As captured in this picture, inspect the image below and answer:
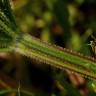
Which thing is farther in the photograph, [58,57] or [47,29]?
[47,29]

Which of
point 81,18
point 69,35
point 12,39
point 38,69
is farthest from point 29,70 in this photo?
point 12,39

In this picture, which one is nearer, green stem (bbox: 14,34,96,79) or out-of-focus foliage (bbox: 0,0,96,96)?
green stem (bbox: 14,34,96,79)

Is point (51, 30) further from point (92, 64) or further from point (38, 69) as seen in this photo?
point (92, 64)

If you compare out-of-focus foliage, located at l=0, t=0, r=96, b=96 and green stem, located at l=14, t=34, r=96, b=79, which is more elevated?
out-of-focus foliage, located at l=0, t=0, r=96, b=96

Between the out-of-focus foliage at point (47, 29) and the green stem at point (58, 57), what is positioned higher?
the out-of-focus foliage at point (47, 29)

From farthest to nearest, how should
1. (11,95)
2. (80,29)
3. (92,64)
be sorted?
(80,29)
(11,95)
(92,64)

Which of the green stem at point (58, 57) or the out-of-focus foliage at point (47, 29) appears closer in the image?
the green stem at point (58, 57)

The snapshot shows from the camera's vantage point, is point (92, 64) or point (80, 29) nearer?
point (92, 64)

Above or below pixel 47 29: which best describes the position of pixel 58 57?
below
